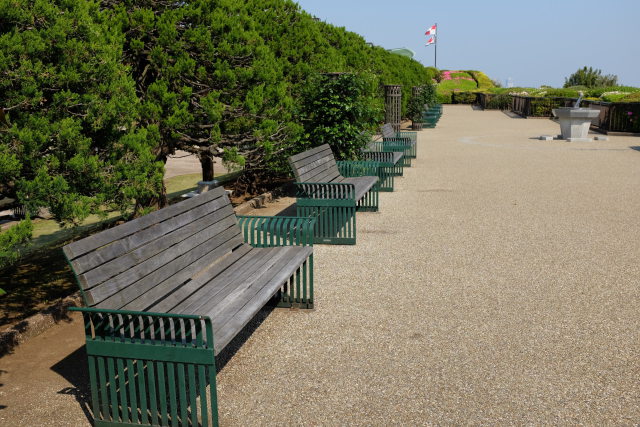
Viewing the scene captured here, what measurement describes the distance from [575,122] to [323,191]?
16421 mm

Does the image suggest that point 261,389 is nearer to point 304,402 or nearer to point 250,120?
point 304,402

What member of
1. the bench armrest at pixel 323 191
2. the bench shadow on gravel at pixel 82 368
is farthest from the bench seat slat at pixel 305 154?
the bench shadow on gravel at pixel 82 368

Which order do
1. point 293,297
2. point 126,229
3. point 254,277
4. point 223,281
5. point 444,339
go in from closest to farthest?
point 126,229 → point 223,281 → point 254,277 → point 444,339 → point 293,297

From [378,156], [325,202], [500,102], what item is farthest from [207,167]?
[500,102]

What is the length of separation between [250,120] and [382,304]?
4382mm

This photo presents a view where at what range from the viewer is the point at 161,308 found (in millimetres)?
3896

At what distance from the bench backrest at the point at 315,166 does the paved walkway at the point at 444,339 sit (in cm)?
95

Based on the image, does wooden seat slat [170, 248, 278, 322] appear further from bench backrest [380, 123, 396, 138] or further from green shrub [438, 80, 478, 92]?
green shrub [438, 80, 478, 92]

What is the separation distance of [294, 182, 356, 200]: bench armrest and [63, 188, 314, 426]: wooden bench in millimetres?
2996

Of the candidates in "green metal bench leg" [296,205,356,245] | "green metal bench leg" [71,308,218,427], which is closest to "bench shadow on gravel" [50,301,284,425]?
"green metal bench leg" [71,308,218,427]

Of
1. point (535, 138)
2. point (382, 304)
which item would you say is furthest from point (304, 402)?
point (535, 138)

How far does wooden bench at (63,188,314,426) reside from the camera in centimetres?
338

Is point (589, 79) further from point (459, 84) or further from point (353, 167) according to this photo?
point (353, 167)

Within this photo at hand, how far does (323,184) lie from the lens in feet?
25.7
